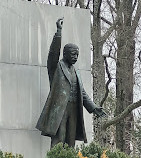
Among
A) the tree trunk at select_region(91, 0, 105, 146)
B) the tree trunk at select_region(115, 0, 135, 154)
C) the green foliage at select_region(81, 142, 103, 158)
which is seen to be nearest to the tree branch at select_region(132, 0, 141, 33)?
the tree trunk at select_region(115, 0, 135, 154)

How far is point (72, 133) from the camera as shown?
16.3m

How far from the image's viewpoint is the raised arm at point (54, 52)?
16.0m

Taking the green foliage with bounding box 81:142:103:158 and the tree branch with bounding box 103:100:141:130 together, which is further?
the tree branch with bounding box 103:100:141:130

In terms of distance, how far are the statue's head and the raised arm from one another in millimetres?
226

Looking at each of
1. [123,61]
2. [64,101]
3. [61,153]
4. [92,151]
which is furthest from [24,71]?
[123,61]

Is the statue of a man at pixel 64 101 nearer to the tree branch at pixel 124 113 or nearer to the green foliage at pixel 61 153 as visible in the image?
the green foliage at pixel 61 153

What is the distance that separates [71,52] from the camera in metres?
16.3

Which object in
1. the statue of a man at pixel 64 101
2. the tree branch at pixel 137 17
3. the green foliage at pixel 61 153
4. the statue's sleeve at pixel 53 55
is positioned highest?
the tree branch at pixel 137 17

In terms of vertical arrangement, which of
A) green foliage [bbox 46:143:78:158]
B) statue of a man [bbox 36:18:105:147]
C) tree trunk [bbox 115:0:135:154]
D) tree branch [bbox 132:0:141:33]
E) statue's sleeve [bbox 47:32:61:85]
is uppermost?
tree branch [bbox 132:0:141:33]

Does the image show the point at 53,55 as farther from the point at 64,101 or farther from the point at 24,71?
the point at 24,71

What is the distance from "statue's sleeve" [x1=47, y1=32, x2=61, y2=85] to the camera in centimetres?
1599

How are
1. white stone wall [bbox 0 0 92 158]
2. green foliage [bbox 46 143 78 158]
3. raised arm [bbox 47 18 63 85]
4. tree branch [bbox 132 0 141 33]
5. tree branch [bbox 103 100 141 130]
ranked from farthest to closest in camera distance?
tree branch [bbox 132 0 141 33] < tree branch [bbox 103 100 141 130] < white stone wall [bbox 0 0 92 158] < raised arm [bbox 47 18 63 85] < green foliage [bbox 46 143 78 158]

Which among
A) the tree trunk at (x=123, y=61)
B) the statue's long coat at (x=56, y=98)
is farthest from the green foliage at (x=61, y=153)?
the tree trunk at (x=123, y=61)

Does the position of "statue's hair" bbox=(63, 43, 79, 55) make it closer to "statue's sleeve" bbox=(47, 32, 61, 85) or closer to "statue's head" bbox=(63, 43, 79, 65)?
"statue's head" bbox=(63, 43, 79, 65)
